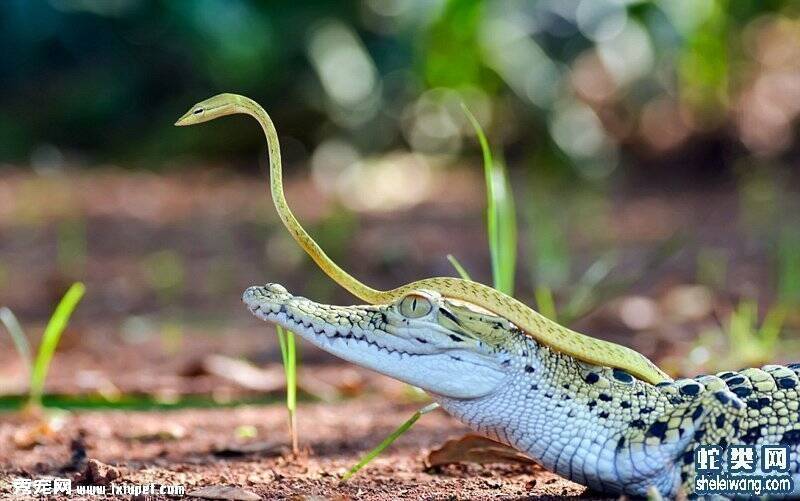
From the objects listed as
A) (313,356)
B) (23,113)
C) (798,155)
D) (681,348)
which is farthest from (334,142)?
(681,348)

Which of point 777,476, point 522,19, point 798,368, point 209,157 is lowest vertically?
point 777,476

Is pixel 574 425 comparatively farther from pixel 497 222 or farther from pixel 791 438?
pixel 497 222

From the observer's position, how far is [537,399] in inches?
92.8

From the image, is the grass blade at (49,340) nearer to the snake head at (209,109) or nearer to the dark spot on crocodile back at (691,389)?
the snake head at (209,109)

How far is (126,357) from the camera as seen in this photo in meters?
4.64

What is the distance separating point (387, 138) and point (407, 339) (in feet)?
21.6

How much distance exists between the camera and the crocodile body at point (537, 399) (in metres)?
2.32

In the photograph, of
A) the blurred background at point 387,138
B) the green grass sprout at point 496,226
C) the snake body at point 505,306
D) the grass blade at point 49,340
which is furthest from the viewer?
the blurred background at point 387,138

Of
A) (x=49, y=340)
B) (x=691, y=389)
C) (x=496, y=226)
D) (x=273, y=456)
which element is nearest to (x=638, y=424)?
(x=691, y=389)

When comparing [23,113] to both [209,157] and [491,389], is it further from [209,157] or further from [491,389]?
[491,389]

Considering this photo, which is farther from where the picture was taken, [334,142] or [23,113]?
[23,113]

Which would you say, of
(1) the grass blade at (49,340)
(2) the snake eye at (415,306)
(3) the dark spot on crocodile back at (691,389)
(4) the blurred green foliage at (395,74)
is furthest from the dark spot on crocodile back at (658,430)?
(4) the blurred green foliage at (395,74)

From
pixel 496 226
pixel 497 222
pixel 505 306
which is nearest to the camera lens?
pixel 505 306

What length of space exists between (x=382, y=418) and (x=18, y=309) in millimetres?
2568
